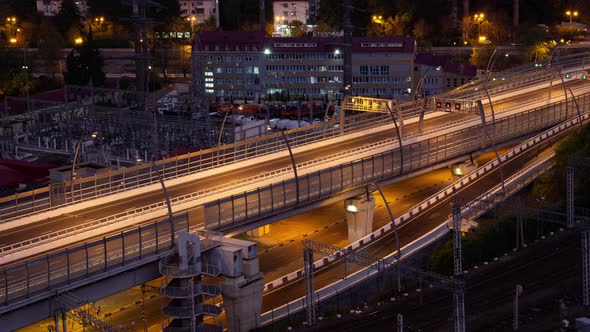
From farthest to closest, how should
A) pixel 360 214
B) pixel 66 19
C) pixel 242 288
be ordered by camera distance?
1. pixel 66 19
2. pixel 360 214
3. pixel 242 288

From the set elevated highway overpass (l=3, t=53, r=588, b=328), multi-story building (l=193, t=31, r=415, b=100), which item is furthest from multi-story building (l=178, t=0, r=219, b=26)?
elevated highway overpass (l=3, t=53, r=588, b=328)

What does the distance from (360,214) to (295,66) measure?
104 feet

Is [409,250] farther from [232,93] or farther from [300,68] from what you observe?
[232,93]

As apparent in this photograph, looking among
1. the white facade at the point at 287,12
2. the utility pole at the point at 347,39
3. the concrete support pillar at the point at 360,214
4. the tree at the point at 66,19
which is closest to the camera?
the concrete support pillar at the point at 360,214

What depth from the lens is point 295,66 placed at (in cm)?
5869

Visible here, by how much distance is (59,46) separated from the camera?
225ft

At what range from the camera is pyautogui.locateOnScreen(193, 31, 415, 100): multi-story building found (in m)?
57.1

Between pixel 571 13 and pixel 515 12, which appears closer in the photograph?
pixel 515 12

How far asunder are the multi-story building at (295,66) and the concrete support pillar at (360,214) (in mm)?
28638

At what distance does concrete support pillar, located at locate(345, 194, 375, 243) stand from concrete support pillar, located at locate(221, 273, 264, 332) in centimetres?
682

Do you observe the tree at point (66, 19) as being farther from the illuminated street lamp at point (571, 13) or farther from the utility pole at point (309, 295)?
the utility pole at point (309, 295)

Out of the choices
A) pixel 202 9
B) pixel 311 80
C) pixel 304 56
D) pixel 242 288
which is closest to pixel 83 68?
pixel 304 56

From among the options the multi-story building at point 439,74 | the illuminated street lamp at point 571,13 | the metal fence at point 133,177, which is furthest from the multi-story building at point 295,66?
the metal fence at point 133,177

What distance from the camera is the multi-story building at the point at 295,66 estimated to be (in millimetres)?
57128
